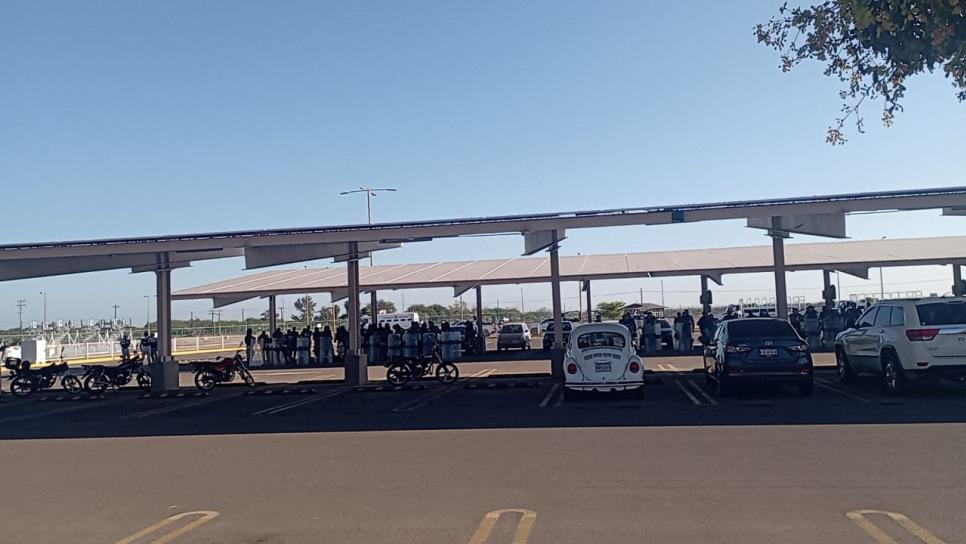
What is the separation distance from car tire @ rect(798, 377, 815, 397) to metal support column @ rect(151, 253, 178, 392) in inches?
650

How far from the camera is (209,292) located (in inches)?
1549

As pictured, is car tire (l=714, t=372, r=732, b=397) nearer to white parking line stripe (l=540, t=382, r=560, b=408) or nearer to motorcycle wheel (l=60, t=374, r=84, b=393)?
white parking line stripe (l=540, t=382, r=560, b=408)

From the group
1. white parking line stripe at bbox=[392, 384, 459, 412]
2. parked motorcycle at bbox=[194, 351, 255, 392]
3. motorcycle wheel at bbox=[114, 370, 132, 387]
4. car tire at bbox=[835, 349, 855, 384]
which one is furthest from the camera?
motorcycle wheel at bbox=[114, 370, 132, 387]

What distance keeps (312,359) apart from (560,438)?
25935 mm

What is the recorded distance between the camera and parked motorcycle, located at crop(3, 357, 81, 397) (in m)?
25.1

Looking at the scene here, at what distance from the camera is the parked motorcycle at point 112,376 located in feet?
79.6

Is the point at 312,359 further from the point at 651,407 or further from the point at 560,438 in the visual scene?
the point at 560,438

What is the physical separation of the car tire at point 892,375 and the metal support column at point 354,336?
526 inches

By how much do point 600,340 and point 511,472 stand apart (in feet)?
26.4

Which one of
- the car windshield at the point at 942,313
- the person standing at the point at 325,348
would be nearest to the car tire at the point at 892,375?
the car windshield at the point at 942,313

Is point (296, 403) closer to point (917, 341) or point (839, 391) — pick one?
point (839, 391)

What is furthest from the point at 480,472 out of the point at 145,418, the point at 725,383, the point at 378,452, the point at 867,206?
the point at 867,206

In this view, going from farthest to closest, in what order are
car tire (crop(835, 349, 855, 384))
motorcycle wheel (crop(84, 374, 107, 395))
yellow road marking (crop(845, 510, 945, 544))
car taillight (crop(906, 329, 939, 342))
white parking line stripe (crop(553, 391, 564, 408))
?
motorcycle wheel (crop(84, 374, 107, 395))
car tire (crop(835, 349, 855, 384))
white parking line stripe (crop(553, 391, 564, 408))
car taillight (crop(906, 329, 939, 342))
yellow road marking (crop(845, 510, 945, 544))

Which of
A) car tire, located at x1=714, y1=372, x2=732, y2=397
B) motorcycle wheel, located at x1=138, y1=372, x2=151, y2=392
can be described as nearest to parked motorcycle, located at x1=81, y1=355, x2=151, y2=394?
motorcycle wheel, located at x1=138, y1=372, x2=151, y2=392
